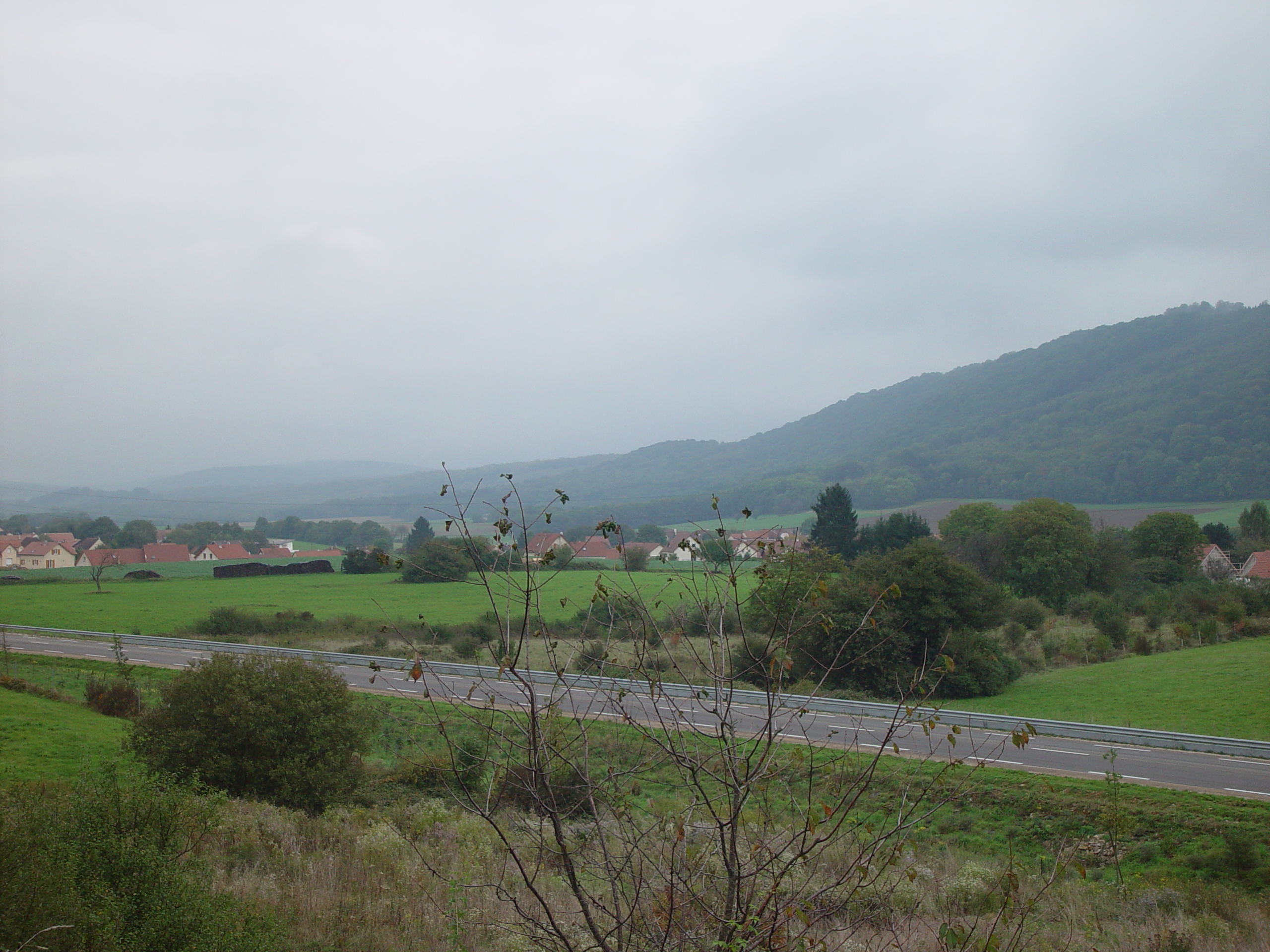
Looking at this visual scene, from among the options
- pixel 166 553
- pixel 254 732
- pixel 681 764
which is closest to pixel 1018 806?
pixel 254 732

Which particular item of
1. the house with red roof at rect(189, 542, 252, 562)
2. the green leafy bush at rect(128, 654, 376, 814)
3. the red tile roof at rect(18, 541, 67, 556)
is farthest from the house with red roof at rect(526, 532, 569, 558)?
the red tile roof at rect(18, 541, 67, 556)

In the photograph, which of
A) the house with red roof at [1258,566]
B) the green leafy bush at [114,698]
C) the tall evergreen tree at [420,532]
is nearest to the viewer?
the green leafy bush at [114,698]

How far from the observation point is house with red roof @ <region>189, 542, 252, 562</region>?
3051 inches

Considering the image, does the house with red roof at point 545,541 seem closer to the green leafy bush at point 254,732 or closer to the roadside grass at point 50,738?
the green leafy bush at point 254,732

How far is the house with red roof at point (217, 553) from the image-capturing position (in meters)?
77.5

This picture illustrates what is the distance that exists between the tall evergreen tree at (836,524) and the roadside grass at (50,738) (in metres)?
52.9

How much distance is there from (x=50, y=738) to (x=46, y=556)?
72639 mm

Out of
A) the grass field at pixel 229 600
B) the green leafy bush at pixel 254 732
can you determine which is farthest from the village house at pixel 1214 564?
the green leafy bush at pixel 254 732

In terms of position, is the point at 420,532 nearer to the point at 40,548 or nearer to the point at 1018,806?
the point at 40,548

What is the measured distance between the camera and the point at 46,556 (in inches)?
2869

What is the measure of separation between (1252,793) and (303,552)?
287ft

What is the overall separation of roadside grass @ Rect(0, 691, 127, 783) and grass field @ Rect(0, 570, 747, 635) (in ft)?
56.4

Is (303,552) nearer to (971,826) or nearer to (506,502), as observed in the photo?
(971,826)

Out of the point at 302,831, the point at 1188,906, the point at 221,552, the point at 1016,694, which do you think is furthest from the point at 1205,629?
the point at 221,552
